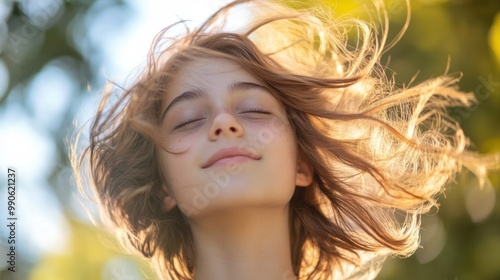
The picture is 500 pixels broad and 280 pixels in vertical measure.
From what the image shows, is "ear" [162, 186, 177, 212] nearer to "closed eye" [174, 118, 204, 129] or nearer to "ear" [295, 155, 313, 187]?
"closed eye" [174, 118, 204, 129]

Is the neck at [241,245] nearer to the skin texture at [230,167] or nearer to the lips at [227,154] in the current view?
the skin texture at [230,167]

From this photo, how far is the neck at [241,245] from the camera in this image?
280 centimetres

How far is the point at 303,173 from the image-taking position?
304cm

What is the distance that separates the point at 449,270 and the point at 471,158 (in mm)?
1157

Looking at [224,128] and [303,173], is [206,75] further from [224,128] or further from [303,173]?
[303,173]

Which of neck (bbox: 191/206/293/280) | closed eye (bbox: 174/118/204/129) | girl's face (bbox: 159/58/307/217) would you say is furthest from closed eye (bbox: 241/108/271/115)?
neck (bbox: 191/206/293/280)

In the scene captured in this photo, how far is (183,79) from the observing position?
2.88 metres

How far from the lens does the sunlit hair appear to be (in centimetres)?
297

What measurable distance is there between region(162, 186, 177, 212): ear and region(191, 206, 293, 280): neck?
0.15 m

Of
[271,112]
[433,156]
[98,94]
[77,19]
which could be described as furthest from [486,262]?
[77,19]

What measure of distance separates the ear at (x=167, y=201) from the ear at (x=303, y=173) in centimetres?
41

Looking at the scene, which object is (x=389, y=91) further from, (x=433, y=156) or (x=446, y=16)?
(x=446, y=16)

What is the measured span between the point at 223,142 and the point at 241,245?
0.33 meters

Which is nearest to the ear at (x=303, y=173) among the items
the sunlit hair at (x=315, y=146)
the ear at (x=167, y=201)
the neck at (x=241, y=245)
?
the sunlit hair at (x=315, y=146)
